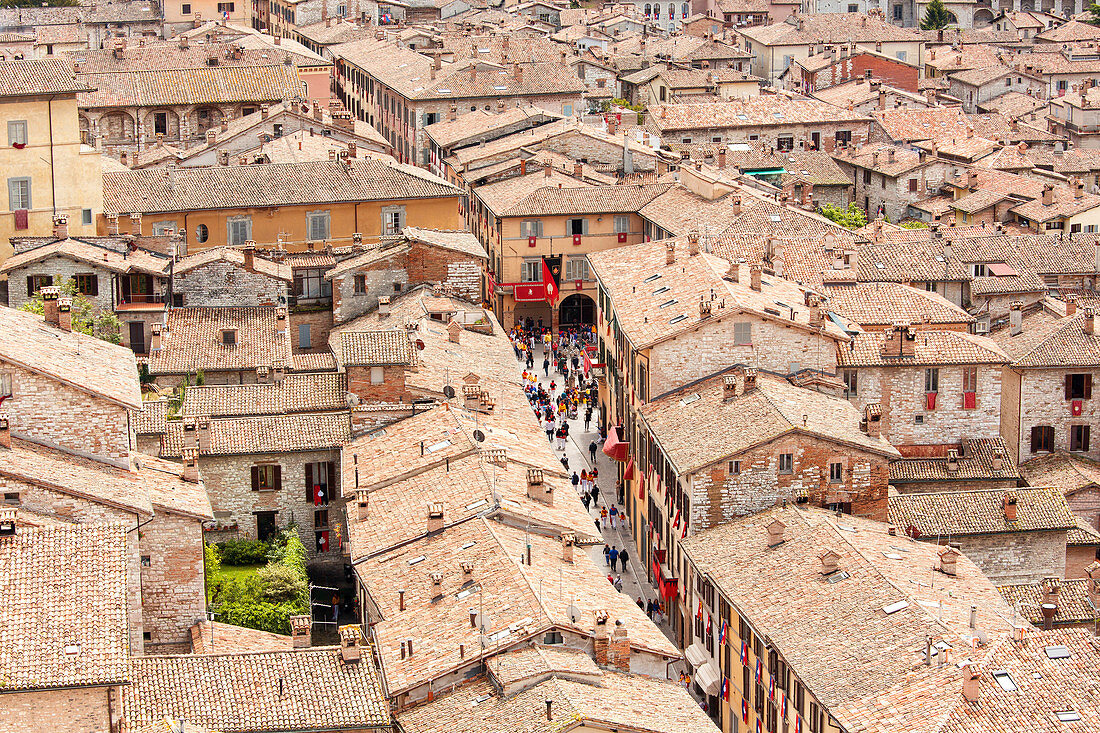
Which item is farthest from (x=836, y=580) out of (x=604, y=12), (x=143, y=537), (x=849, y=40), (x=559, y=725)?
(x=604, y=12)

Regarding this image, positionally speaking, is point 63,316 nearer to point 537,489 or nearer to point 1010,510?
point 537,489

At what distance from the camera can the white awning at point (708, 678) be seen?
59.7 meters

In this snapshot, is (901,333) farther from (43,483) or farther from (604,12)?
(604,12)

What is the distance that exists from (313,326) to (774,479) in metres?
25.7

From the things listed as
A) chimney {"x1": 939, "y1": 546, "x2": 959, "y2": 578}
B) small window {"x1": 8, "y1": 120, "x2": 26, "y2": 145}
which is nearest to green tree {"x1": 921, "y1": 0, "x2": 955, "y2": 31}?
small window {"x1": 8, "y1": 120, "x2": 26, "y2": 145}

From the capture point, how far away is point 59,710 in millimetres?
39562

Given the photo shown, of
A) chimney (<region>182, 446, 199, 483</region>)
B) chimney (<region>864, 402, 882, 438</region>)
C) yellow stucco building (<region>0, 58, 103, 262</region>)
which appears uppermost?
yellow stucco building (<region>0, 58, 103, 262</region>)

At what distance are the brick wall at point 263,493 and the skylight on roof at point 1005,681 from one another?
981 inches

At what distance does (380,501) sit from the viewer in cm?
6075

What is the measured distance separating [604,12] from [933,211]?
235 ft

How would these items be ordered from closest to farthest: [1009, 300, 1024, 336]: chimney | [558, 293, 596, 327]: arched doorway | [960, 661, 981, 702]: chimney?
[960, 661, 981, 702]: chimney → [1009, 300, 1024, 336]: chimney → [558, 293, 596, 327]: arched doorway

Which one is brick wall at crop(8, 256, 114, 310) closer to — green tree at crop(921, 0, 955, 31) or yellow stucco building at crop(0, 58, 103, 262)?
yellow stucco building at crop(0, 58, 103, 262)

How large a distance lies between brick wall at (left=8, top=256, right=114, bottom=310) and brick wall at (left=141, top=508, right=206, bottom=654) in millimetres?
24082

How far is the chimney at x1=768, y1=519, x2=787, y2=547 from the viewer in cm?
5947
